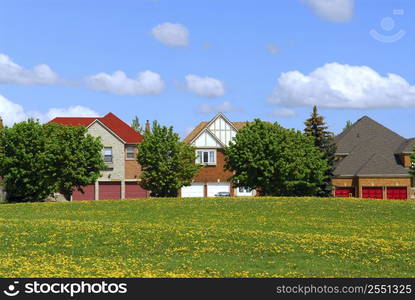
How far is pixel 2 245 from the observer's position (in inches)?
1104

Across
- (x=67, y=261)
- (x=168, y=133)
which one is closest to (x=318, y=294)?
(x=67, y=261)

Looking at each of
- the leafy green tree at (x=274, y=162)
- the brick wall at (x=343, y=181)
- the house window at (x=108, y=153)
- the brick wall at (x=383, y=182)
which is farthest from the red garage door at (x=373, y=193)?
the house window at (x=108, y=153)

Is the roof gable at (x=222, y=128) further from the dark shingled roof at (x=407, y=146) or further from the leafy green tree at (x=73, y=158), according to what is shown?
the leafy green tree at (x=73, y=158)

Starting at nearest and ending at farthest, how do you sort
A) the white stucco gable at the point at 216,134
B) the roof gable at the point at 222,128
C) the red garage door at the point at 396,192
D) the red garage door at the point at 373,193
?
the red garage door at the point at 396,192, the red garage door at the point at 373,193, the white stucco gable at the point at 216,134, the roof gable at the point at 222,128

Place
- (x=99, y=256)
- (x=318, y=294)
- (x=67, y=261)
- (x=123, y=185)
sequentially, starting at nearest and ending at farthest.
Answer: (x=318, y=294) < (x=67, y=261) < (x=99, y=256) < (x=123, y=185)

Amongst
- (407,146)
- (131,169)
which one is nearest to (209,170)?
(131,169)

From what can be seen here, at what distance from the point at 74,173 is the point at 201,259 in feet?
128

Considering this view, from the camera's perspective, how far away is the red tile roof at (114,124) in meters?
83.7

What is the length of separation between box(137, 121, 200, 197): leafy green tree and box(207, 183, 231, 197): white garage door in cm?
1836

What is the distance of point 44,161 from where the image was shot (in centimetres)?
6241

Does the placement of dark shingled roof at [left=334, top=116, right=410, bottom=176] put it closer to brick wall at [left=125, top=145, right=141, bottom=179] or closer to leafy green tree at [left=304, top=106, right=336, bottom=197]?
leafy green tree at [left=304, top=106, right=336, bottom=197]

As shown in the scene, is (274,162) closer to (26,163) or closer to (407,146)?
(26,163)

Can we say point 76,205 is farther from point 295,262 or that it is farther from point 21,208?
point 295,262

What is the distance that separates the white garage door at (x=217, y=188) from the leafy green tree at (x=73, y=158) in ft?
81.3
